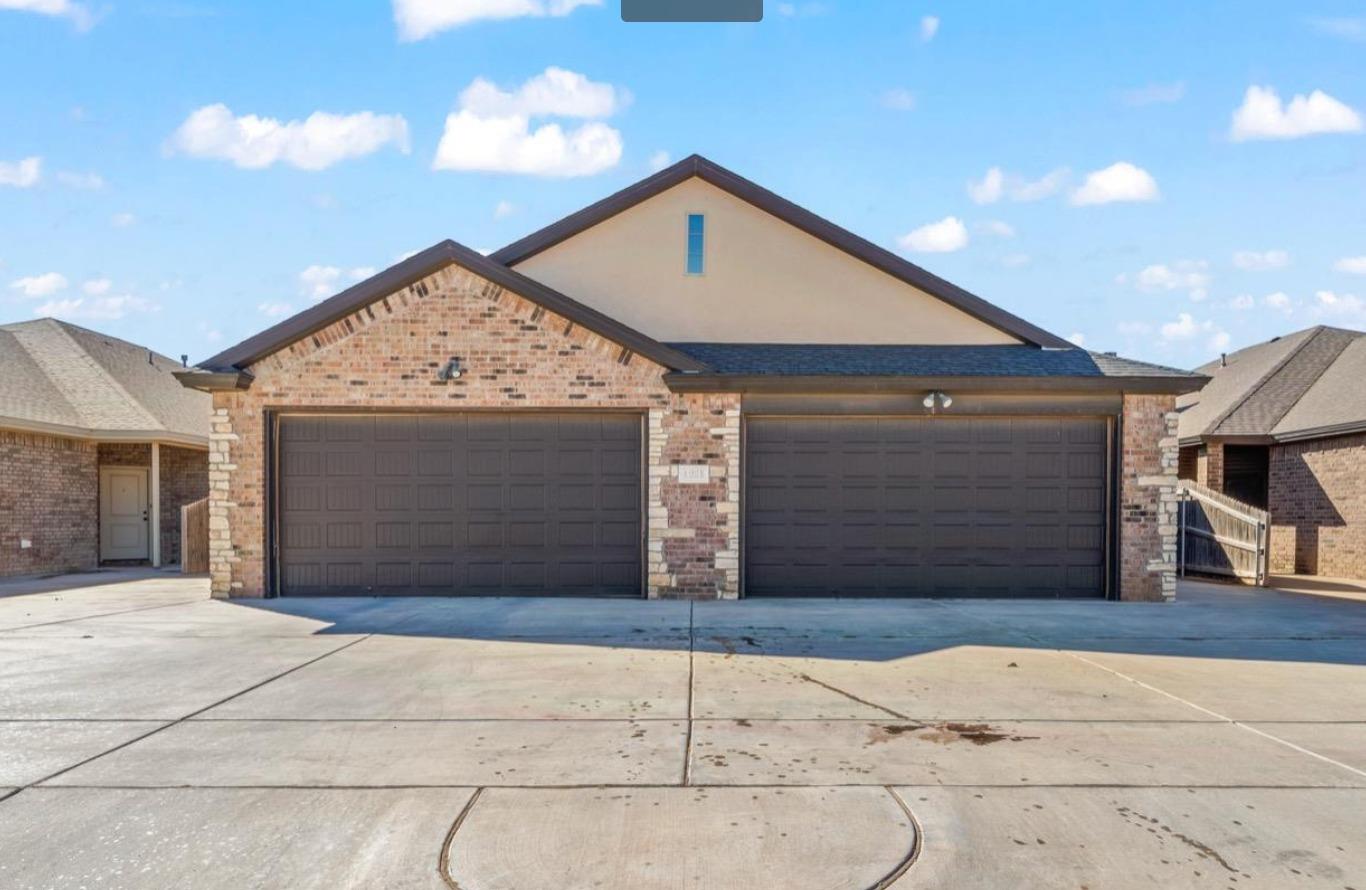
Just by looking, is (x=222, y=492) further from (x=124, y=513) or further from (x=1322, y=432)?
(x=1322, y=432)

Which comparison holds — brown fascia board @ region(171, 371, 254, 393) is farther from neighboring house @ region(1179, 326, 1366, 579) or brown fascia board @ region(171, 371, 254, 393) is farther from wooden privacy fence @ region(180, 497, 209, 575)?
neighboring house @ region(1179, 326, 1366, 579)

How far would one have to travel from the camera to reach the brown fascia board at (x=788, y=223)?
578 inches

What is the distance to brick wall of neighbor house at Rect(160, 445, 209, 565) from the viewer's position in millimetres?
19406

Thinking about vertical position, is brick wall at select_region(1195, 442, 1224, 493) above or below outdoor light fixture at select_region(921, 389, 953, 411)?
below

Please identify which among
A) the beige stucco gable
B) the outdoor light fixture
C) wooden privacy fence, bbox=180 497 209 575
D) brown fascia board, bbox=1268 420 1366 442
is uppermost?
the beige stucco gable

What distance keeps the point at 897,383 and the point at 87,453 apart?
16.1 meters

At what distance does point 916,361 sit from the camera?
44.8ft

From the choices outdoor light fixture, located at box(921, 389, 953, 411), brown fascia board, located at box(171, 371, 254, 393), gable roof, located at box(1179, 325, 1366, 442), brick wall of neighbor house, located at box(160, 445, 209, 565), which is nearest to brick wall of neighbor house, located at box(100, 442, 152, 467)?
brick wall of neighbor house, located at box(160, 445, 209, 565)

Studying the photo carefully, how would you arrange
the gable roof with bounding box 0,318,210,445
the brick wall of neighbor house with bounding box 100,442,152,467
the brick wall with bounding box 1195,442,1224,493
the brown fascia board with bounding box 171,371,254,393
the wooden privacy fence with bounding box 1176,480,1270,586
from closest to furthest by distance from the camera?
the brown fascia board with bounding box 171,371,254,393 < the wooden privacy fence with bounding box 1176,480,1270,586 < the gable roof with bounding box 0,318,210,445 < the brick wall of neighbor house with bounding box 100,442,152,467 < the brick wall with bounding box 1195,442,1224,493

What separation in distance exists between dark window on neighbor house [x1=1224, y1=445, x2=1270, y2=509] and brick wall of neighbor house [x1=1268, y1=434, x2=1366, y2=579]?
24.3 inches

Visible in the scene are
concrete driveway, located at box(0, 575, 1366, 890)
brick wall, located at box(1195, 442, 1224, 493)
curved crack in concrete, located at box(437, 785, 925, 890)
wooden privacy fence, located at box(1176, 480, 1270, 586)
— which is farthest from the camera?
brick wall, located at box(1195, 442, 1224, 493)

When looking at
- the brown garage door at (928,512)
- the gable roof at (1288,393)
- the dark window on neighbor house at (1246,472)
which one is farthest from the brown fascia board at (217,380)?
the dark window on neighbor house at (1246,472)

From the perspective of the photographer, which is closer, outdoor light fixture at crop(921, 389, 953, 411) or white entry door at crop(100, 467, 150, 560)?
outdoor light fixture at crop(921, 389, 953, 411)

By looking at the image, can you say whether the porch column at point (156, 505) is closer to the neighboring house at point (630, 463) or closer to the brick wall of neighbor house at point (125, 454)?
the brick wall of neighbor house at point (125, 454)
